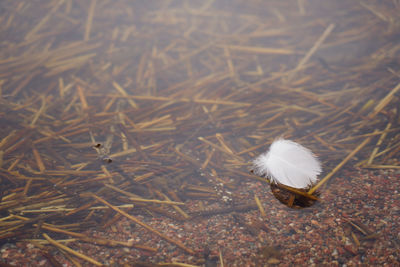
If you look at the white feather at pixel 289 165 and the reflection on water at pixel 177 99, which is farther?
the reflection on water at pixel 177 99

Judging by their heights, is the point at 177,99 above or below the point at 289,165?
above

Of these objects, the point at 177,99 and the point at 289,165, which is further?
the point at 177,99

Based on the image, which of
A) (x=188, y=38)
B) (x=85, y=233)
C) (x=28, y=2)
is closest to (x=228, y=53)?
(x=188, y=38)

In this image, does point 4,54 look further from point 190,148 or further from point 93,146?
point 190,148

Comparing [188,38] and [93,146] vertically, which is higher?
[188,38]
